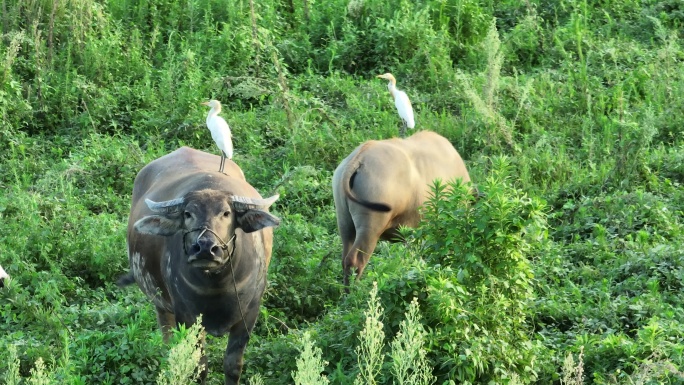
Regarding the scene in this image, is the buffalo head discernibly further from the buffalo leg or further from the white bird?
the white bird

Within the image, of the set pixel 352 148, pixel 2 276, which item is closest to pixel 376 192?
pixel 352 148

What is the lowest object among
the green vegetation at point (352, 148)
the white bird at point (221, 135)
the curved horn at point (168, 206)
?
the green vegetation at point (352, 148)

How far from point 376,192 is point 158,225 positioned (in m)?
2.14

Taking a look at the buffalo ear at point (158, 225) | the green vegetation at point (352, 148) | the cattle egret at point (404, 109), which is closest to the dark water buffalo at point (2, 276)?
the green vegetation at point (352, 148)

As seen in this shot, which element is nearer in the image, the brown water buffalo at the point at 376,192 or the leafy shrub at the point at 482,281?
the leafy shrub at the point at 482,281

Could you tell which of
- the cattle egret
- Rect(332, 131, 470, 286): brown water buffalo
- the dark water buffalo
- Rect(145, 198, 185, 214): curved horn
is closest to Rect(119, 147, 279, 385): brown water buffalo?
Rect(145, 198, 185, 214): curved horn

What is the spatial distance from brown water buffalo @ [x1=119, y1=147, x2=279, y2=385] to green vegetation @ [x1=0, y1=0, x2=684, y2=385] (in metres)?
0.28

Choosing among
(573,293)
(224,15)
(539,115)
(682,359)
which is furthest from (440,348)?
(224,15)

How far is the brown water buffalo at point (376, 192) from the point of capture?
810 centimetres

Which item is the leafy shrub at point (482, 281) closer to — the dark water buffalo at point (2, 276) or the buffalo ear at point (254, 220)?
the buffalo ear at point (254, 220)

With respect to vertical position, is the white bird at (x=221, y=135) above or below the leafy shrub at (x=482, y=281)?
below

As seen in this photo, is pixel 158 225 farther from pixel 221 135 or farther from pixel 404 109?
pixel 404 109

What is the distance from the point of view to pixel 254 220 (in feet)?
20.9

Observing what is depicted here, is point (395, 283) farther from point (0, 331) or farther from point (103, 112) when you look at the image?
point (103, 112)
